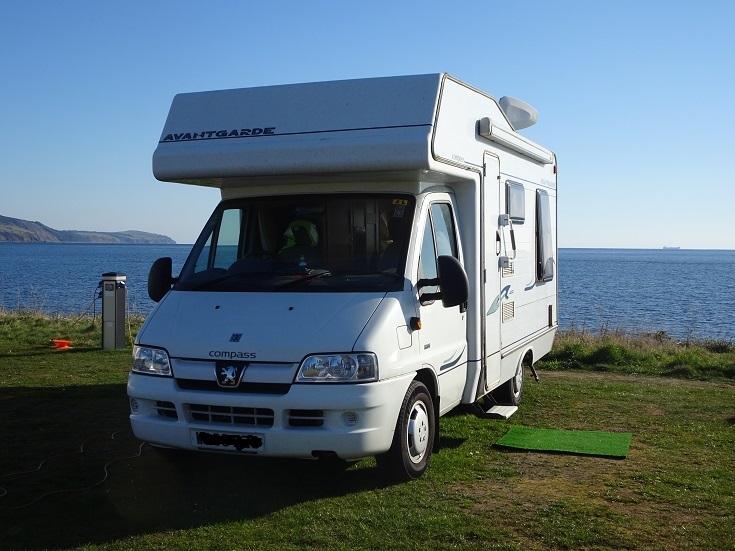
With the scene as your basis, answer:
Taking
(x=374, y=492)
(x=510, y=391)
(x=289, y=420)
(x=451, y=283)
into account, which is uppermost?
(x=451, y=283)

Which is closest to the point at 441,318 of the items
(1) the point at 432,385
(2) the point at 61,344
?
(1) the point at 432,385

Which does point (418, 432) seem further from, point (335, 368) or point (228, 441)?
point (228, 441)

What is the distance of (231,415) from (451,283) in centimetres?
189

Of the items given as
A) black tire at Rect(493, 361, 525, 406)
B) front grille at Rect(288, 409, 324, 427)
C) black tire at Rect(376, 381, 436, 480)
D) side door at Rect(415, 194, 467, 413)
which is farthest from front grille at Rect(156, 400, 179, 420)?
black tire at Rect(493, 361, 525, 406)

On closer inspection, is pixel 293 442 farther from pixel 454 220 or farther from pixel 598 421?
pixel 598 421

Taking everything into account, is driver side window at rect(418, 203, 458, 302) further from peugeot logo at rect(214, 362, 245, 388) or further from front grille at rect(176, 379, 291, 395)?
peugeot logo at rect(214, 362, 245, 388)

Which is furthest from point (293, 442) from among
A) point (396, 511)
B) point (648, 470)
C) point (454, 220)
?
point (648, 470)

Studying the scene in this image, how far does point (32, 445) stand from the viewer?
7879mm

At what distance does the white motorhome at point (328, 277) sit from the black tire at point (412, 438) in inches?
0.7

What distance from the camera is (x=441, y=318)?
7.07 meters

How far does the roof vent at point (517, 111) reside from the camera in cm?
936

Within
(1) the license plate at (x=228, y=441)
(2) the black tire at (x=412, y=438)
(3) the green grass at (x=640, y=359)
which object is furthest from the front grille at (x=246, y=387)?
(3) the green grass at (x=640, y=359)

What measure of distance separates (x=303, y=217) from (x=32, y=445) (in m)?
3.25

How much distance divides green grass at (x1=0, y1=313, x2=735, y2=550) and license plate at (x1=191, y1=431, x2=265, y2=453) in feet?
1.31
